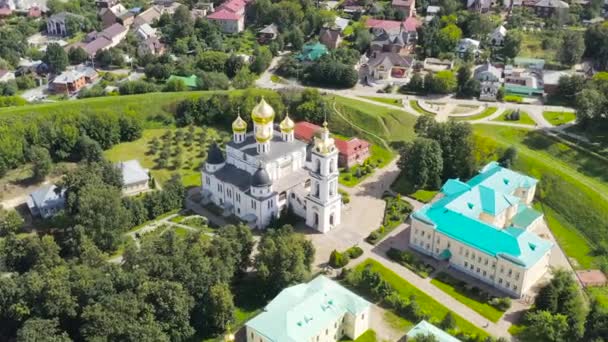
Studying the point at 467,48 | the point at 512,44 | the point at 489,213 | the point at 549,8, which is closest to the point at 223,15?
the point at 467,48

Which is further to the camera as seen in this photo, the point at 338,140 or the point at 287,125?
the point at 338,140

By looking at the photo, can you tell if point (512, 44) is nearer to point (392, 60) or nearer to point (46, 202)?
point (392, 60)

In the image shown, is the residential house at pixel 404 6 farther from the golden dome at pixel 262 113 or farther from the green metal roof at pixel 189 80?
the golden dome at pixel 262 113

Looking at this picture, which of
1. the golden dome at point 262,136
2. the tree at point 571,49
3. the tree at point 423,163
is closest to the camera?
the golden dome at point 262,136

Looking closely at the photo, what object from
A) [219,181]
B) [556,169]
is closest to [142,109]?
[219,181]

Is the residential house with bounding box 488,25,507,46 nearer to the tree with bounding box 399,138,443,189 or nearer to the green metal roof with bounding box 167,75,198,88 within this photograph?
the tree with bounding box 399,138,443,189

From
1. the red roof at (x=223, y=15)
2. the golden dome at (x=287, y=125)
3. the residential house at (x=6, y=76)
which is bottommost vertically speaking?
the residential house at (x=6, y=76)

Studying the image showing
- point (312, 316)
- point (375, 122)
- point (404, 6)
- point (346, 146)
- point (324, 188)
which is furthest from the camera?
point (404, 6)

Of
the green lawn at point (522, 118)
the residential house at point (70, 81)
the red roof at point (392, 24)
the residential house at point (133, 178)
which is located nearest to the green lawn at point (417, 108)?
the green lawn at point (522, 118)
